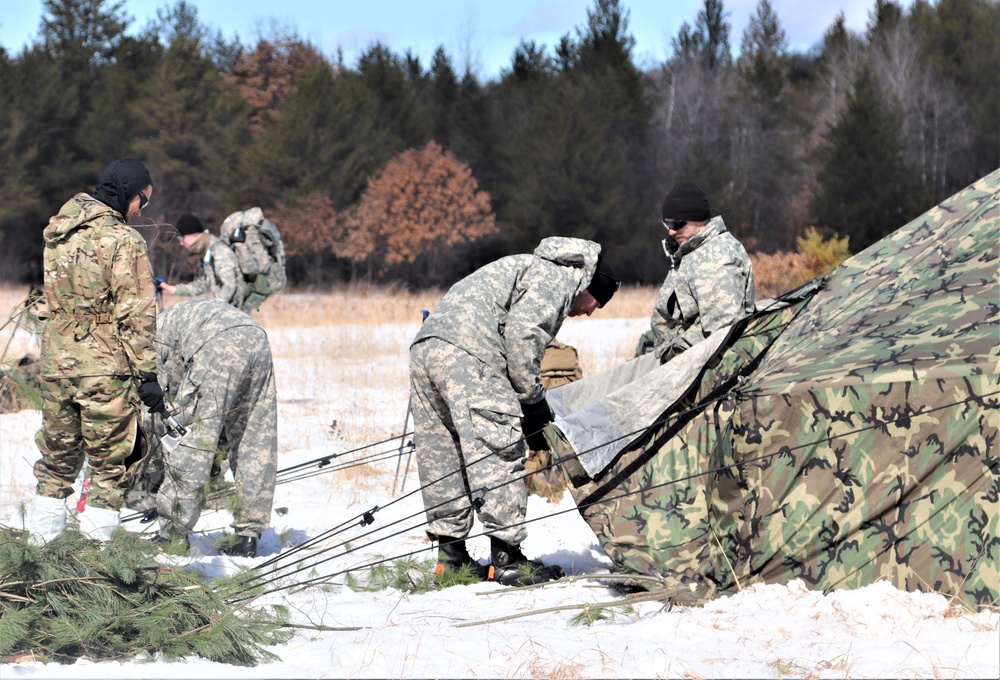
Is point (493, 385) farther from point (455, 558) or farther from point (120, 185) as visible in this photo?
point (120, 185)

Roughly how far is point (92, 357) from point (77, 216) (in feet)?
2.22

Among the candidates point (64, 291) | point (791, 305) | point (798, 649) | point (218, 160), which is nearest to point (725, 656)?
point (798, 649)

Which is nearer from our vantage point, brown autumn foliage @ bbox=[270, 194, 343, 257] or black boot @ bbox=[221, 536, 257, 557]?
black boot @ bbox=[221, 536, 257, 557]

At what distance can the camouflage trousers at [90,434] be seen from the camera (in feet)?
16.0

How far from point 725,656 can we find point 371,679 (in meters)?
1.25

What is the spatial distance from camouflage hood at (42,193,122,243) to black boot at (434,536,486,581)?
86.1 inches

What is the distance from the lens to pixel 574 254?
4.93 meters

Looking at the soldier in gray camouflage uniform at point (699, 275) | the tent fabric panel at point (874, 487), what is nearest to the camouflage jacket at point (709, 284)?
the soldier in gray camouflage uniform at point (699, 275)

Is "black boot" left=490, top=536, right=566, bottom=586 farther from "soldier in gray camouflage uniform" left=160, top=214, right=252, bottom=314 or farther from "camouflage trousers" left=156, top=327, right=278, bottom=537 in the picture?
"soldier in gray camouflage uniform" left=160, top=214, right=252, bottom=314

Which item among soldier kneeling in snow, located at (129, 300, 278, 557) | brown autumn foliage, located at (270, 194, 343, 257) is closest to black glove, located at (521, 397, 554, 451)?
soldier kneeling in snow, located at (129, 300, 278, 557)

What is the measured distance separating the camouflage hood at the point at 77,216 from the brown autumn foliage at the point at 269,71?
42579 millimetres

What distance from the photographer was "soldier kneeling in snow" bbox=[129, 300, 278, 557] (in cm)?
544

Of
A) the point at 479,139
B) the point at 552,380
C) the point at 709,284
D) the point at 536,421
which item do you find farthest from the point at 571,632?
the point at 479,139

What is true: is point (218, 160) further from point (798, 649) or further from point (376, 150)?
point (798, 649)
